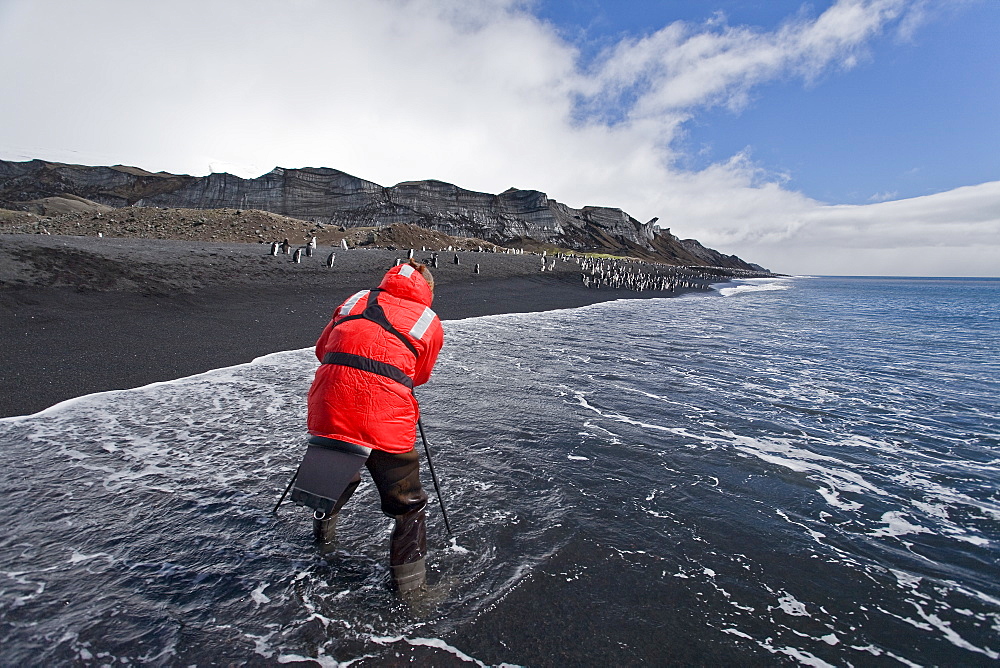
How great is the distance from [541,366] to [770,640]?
818cm

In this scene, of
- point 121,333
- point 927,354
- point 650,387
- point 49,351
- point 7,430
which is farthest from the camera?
point 927,354

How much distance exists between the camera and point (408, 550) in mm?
3053

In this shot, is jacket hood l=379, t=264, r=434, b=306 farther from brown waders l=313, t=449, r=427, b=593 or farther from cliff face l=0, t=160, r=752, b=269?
cliff face l=0, t=160, r=752, b=269

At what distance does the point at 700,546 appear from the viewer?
3.96 m

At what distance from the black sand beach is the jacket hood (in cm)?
653

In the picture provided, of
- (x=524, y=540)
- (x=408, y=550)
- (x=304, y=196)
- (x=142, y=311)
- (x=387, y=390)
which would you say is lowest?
(x=524, y=540)

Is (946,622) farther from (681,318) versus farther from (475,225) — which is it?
(475,225)

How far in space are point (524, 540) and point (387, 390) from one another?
2003 mm

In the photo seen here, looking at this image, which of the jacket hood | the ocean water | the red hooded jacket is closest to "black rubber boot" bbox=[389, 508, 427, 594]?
the ocean water

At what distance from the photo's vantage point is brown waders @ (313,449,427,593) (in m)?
2.98

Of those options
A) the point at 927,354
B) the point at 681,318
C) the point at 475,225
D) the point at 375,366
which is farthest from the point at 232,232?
the point at 475,225

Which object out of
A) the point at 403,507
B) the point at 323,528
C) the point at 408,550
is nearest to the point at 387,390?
the point at 403,507

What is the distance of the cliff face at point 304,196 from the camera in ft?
278

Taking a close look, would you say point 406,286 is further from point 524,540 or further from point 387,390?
point 524,540
